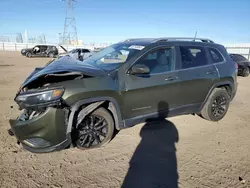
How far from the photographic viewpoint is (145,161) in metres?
3.32

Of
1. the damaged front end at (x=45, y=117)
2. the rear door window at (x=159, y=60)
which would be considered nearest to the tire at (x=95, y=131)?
the damaged front end at (x=45, y=117)

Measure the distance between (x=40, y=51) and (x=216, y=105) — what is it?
91.5 feet

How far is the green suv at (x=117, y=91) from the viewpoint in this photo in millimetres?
3089

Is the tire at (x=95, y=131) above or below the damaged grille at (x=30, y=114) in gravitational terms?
below

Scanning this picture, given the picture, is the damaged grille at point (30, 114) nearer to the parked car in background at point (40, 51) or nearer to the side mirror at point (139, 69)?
the side mirror at point (139, 69)

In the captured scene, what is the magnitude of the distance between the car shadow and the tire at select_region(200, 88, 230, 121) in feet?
3.08

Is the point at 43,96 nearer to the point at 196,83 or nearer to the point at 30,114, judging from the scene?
the point at 30,114

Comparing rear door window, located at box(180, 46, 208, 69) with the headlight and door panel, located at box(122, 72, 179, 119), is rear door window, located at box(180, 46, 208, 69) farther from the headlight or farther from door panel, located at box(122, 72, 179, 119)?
the headlight

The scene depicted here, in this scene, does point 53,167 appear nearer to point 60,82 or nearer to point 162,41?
point 60,82

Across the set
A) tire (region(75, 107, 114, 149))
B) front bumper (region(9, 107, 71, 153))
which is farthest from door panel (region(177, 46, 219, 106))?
front bumper (region(9, 107, 71, 153))

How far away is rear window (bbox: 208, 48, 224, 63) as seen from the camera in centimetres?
489

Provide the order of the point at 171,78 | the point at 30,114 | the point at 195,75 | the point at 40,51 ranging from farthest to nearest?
the point at 40,51
the point at 195,75
the point at 171,78
the point at 30,114

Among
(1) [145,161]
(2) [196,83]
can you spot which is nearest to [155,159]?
(1) [145,161]

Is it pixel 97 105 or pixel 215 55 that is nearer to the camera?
pixel 97 105
